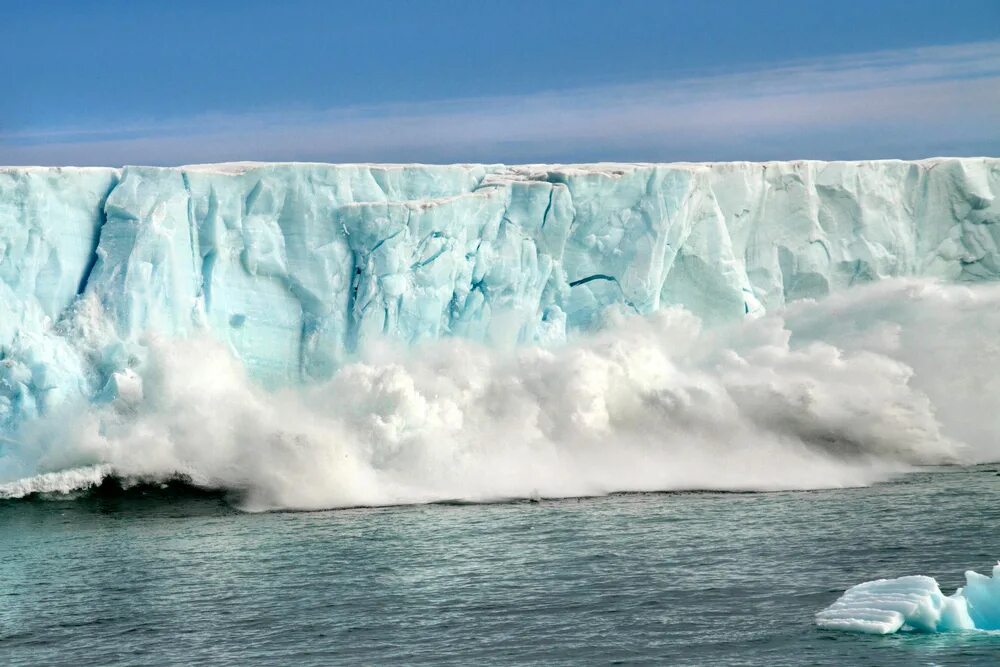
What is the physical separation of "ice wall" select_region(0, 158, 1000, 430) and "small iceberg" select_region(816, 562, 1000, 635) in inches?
442

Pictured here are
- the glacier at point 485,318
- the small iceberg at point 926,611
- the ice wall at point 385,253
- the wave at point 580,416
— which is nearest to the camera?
the small iceberg at point 926,611

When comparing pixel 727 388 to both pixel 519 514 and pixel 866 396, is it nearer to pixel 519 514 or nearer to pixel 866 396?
pixel 866 396

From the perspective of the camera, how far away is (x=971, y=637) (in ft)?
39.5

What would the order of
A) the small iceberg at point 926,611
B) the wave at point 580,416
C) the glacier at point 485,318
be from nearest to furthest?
the small iceberg at point 926,611, the wave at point 580,416, the glacier at point 485,318

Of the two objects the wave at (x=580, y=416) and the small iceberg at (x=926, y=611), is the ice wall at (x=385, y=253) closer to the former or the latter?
the wave at (x=580, y=416)

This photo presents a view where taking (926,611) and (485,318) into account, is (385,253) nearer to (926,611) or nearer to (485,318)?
(485,318)

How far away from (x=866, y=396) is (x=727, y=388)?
2.34 meters

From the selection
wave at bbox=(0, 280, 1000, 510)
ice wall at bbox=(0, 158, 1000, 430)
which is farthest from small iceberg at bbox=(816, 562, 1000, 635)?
ice wall at bbox=(0, 158, 1000, 430)

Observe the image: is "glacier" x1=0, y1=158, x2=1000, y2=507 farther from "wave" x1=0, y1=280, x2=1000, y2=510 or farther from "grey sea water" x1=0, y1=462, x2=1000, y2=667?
"grey sea water" x1=0, y1=462, x2=1000, y2=667

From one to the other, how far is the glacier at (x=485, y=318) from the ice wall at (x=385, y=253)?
4 cm

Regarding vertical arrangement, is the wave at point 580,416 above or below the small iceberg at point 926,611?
above

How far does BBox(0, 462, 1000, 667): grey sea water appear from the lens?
1232 cm

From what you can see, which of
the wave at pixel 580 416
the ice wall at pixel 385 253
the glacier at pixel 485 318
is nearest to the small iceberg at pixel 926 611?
the wave at pixel 580 416

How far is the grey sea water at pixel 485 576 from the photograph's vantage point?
12320 millimetres
